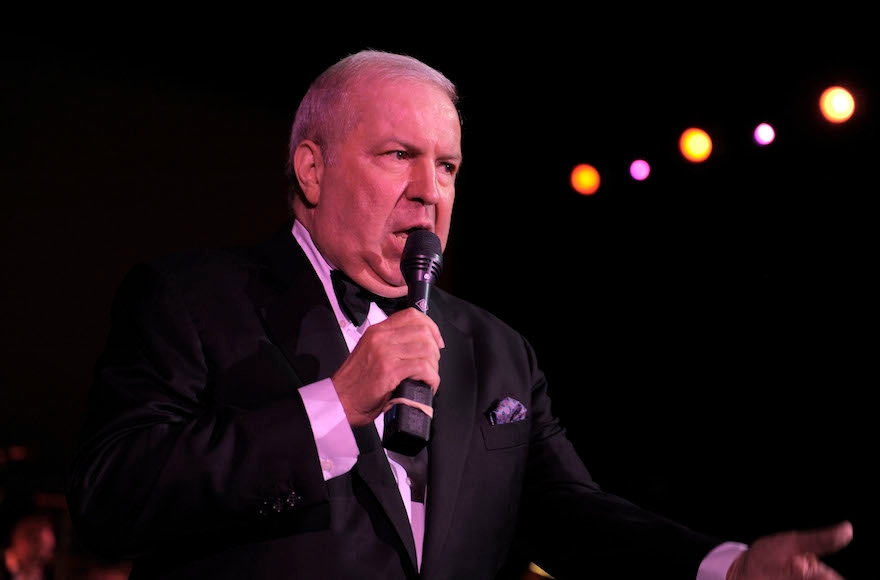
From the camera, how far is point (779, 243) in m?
3.55

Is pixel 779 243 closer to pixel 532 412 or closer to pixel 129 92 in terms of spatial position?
pixel 532 412

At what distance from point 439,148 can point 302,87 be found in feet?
8.43

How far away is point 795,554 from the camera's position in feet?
4.56

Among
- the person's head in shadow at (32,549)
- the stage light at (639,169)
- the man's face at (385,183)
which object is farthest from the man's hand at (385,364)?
the person's head in shadow at (32,549)

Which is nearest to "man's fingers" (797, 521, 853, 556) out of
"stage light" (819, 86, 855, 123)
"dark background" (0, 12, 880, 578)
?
"dark background" (0, 12, 880, 578)

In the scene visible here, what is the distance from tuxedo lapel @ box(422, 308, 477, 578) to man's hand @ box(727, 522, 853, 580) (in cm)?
56

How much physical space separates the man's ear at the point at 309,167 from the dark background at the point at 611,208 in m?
2.03

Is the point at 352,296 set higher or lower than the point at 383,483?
higher

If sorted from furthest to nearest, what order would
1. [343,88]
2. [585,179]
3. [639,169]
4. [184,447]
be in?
[585,179] < [639,169] < [343,88] < [184,447]

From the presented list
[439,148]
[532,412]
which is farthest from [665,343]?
[439,148]

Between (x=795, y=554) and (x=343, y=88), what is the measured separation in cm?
137

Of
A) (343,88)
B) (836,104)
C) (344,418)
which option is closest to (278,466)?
(344,418)

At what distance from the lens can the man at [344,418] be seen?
51.4 inches

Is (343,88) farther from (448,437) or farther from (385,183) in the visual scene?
(448,437)
